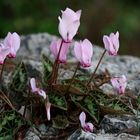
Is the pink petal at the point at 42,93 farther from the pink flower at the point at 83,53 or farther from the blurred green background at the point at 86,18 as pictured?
the blurred green background at the point at 86,18

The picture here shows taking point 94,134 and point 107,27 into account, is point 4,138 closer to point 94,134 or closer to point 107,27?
point 94,134

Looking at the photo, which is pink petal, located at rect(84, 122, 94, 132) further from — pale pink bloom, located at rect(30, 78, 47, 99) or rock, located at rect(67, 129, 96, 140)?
pale pink bloom, located at rect(30, 78, 47, 99)

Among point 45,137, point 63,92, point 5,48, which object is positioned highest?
point 5,48

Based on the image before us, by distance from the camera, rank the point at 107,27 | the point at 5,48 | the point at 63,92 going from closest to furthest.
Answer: the point at 5,48
the point at 63,92
the point at 107,27

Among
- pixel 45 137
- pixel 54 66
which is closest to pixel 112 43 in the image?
pixel 54 66

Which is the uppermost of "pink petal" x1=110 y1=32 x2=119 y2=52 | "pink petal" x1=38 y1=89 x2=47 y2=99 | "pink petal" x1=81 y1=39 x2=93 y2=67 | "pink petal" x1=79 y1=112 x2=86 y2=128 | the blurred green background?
the blurred green background

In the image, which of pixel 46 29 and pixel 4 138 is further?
pixel 46 29

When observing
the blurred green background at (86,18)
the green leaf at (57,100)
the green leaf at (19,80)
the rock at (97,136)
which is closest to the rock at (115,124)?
the rock at (97,136)

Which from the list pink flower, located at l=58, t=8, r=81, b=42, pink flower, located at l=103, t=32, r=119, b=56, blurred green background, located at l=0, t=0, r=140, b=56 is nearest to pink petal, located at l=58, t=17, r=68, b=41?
pink flower, located at l=58, t=8, r=81, b=42
